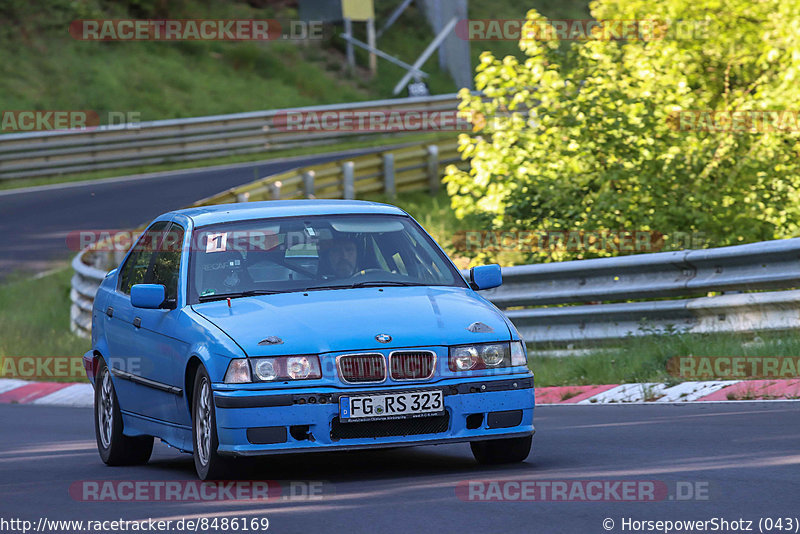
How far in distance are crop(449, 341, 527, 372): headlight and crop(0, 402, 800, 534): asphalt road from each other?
21.1 inches

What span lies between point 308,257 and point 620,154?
322 inches

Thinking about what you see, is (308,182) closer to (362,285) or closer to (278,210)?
(278,210)

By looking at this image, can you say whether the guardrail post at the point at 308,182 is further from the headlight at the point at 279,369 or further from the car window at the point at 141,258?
the headlight at the point at 279,369

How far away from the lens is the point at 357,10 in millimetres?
47719

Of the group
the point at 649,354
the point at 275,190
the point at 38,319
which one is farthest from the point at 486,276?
the point at 275,190

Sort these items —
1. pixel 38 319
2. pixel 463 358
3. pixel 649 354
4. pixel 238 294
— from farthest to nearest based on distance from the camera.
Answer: pixel 38 319, pixel 649 354, pixel 238 294, pixel 463 358

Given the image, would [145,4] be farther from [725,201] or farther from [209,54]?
[725,201]

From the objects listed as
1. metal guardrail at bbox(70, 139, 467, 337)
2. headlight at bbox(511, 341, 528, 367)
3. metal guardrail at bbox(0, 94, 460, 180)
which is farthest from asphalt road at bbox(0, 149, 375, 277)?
headlight at bbox(511, 341, 528, 367)

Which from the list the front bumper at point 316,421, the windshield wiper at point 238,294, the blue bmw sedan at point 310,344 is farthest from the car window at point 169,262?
the front bumper at point 316,421

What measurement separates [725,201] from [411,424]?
9249 millimetres

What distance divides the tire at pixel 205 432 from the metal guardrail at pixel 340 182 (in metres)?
10.6

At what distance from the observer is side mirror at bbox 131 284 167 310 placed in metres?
7.83

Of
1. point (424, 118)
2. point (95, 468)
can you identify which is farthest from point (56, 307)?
point (424, 118)

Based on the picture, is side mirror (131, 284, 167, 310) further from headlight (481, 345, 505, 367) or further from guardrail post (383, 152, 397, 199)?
guardrail post (383, 152, 397, 199)
